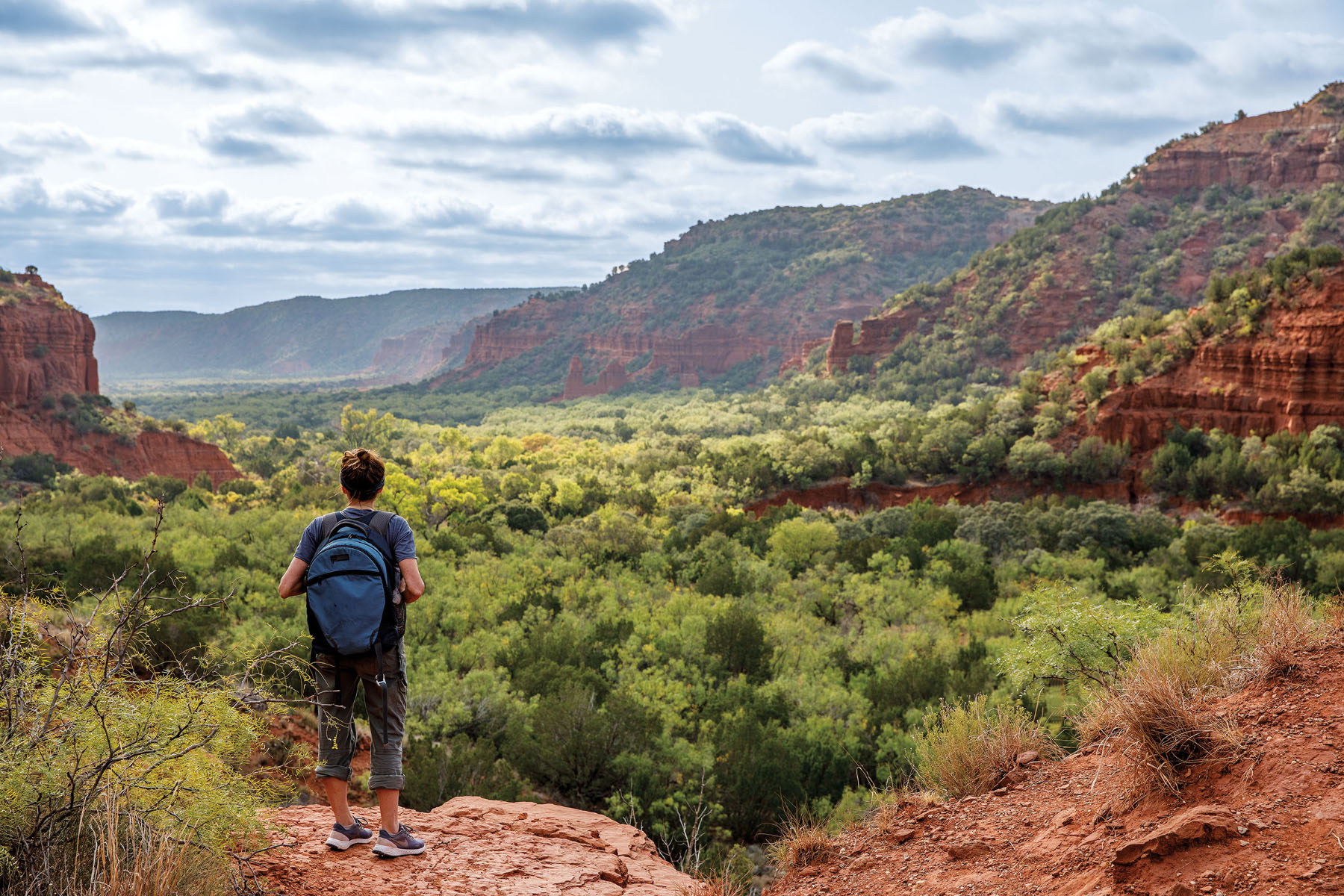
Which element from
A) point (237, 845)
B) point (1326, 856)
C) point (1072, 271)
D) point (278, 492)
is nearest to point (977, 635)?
point (1326, 856)

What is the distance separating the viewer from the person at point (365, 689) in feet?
14.0

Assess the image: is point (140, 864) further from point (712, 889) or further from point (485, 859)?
point (712, 889)

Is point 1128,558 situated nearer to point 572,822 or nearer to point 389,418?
point 572,822

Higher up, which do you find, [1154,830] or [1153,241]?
[1153,241]

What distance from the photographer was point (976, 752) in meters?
5.22

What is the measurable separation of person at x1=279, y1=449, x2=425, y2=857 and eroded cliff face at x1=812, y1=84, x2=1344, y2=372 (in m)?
60.6

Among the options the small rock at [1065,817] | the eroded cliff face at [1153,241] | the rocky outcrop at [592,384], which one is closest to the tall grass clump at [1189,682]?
the small rock at [1065,817]

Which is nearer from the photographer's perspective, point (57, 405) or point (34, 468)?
point (34, 468)

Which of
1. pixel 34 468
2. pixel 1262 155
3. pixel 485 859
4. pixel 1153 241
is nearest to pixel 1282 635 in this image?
pixel 485 859

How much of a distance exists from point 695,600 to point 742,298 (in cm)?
10358

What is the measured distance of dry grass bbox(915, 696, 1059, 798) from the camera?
16.8 ft

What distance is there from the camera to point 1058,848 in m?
3.84

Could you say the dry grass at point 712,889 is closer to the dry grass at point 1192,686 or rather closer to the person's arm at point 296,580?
the dry grass at point 1192,686

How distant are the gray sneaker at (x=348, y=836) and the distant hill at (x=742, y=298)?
9823cm
